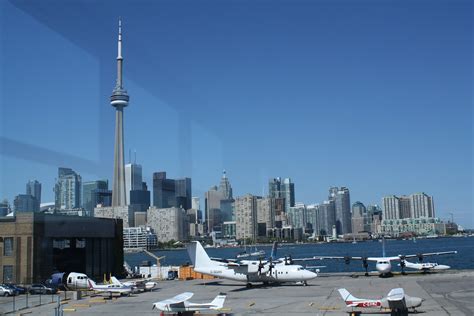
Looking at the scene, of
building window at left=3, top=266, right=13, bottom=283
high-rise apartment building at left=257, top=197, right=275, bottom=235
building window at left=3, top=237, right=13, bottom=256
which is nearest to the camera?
building window at left=3, top=266, right=13, bottom=283

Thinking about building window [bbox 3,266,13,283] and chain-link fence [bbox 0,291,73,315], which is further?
building window [bbox 3,266,13,283]

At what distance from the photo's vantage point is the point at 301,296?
2555cm

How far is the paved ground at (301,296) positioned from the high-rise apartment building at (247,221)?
266ft

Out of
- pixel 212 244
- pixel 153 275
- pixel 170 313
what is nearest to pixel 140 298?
pixel 170 313

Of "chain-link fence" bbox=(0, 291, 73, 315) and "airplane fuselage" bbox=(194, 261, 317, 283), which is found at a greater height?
"airplane fuselage" bbox=(194, 261, 317, 283)

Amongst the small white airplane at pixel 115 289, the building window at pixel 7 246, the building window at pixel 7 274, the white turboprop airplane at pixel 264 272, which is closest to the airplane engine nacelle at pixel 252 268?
the white turboprop airplane at pixel 264 272

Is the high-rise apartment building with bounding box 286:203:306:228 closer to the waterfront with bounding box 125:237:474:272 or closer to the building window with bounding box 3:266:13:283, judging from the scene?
the waterfront with bounding box 125:237:474:272

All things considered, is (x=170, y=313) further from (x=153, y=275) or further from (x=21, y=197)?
(x=153, y=275)

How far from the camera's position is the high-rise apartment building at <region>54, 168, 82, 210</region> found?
19.5 m

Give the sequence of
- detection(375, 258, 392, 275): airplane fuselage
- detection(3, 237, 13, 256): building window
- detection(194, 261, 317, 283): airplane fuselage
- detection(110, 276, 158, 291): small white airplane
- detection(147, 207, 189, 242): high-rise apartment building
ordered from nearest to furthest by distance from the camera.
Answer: detection(110, 276, 158, 291): small white airplane, detection(194, 261, 317, 283): airplane fuselage, detection(3, 237, 13, 256): building window, detection(375, 258, 392, 275): airplane fuselage, detection(147, 207, 189, 242): high-rise apartment building

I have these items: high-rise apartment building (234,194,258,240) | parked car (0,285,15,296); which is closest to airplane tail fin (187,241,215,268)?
parked car (0,285,15,296)

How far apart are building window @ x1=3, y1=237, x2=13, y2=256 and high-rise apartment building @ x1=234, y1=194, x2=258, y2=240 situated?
82742mm

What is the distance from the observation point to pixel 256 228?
142750 mm

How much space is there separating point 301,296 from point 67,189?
1204 cm
